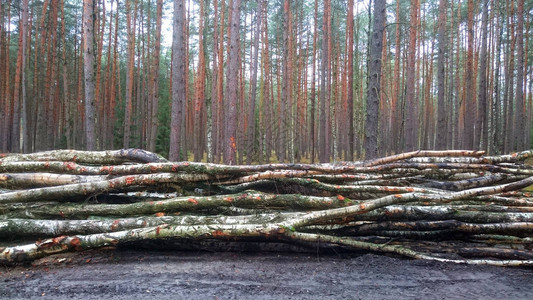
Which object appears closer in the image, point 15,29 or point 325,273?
point 325,273

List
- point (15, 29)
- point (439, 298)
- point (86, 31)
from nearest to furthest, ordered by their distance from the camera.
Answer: point (439, 298)
point (86, 31)
point (15, 29)

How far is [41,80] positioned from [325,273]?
24395 mm

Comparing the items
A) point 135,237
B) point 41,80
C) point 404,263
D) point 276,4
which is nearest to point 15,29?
point 41,80

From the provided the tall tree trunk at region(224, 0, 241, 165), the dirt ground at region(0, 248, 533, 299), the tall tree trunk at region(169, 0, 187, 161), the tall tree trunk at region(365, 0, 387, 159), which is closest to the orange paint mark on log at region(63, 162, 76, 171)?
the dirt ground at region(0, 248, 533, 299)

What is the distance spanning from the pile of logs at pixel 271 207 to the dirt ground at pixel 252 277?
164 mm

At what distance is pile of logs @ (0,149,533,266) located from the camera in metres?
3.17

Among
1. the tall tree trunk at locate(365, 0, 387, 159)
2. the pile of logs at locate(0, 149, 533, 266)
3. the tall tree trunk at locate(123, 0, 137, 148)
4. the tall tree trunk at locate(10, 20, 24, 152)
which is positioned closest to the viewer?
the pile of logs at locate(0, 149, 533, 266)

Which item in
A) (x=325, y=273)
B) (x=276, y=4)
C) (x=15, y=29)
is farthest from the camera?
(x=15, y=29)

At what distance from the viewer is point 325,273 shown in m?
2.85

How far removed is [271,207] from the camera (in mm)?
3824

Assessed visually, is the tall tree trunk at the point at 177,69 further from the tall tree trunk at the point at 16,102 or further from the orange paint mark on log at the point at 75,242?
the tall tree trunk at the point at 16,102

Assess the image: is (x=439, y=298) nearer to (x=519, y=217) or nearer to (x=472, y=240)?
(x=472, y=240)

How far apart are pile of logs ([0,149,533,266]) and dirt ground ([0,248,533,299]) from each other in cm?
16

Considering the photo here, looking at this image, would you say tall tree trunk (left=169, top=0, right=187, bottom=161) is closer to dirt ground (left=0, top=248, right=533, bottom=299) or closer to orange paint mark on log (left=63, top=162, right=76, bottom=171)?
orange paint mark on log (left=63, top=162, right=76, bottom=171)
